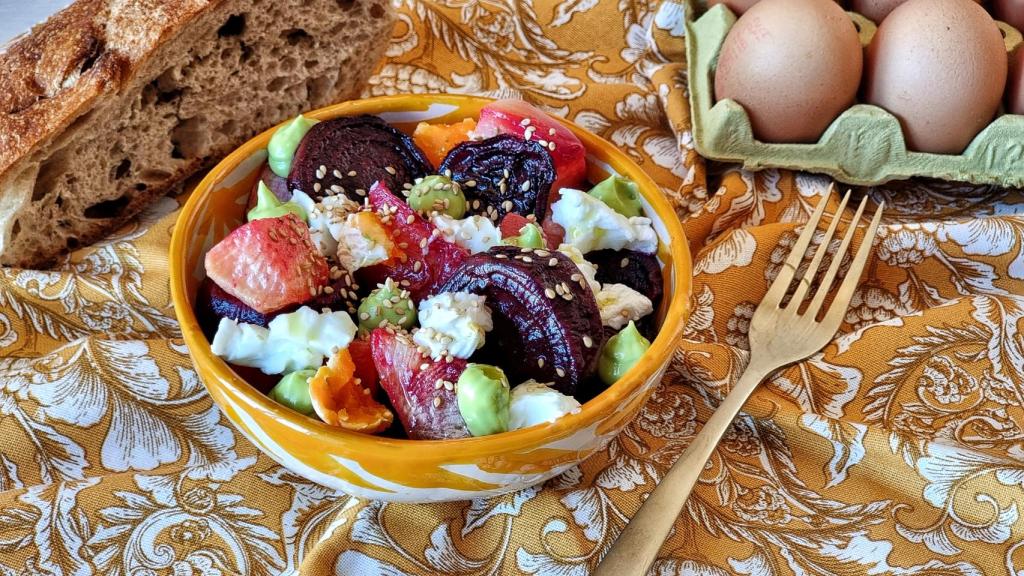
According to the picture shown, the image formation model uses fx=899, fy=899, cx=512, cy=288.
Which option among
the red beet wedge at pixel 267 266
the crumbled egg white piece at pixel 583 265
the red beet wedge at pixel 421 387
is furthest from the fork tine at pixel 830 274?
the red beet wedge at pixel 267 266

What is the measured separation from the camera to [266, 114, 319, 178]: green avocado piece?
1250mm

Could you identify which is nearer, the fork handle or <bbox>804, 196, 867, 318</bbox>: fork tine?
the fork handle

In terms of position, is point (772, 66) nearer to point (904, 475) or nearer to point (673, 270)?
point (673, 270)

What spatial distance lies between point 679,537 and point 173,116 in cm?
112

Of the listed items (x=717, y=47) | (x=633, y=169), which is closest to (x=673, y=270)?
(x=633, y=169)

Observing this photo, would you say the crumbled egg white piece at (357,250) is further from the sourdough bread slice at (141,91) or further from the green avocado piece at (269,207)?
the sourdough bread slice at (141,91)

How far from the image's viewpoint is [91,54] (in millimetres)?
1428

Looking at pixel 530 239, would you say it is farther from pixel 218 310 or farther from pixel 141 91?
pixel 141 91

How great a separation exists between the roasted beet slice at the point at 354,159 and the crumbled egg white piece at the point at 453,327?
0.28 metres

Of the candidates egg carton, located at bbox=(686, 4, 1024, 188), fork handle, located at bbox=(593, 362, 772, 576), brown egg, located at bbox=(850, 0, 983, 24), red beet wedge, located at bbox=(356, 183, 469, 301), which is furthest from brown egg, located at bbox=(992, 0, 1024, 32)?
red beet wedge, located at bbox=(356, 183, 469, 301)

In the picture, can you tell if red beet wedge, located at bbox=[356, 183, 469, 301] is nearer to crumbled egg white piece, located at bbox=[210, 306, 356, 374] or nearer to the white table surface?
crumbled egg white piece, located at bbox=[210, 306, 356, 374]

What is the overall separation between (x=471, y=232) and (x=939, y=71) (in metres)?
0.97

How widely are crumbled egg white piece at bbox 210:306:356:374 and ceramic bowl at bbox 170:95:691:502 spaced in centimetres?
3

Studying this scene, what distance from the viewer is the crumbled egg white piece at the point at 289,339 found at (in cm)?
100
